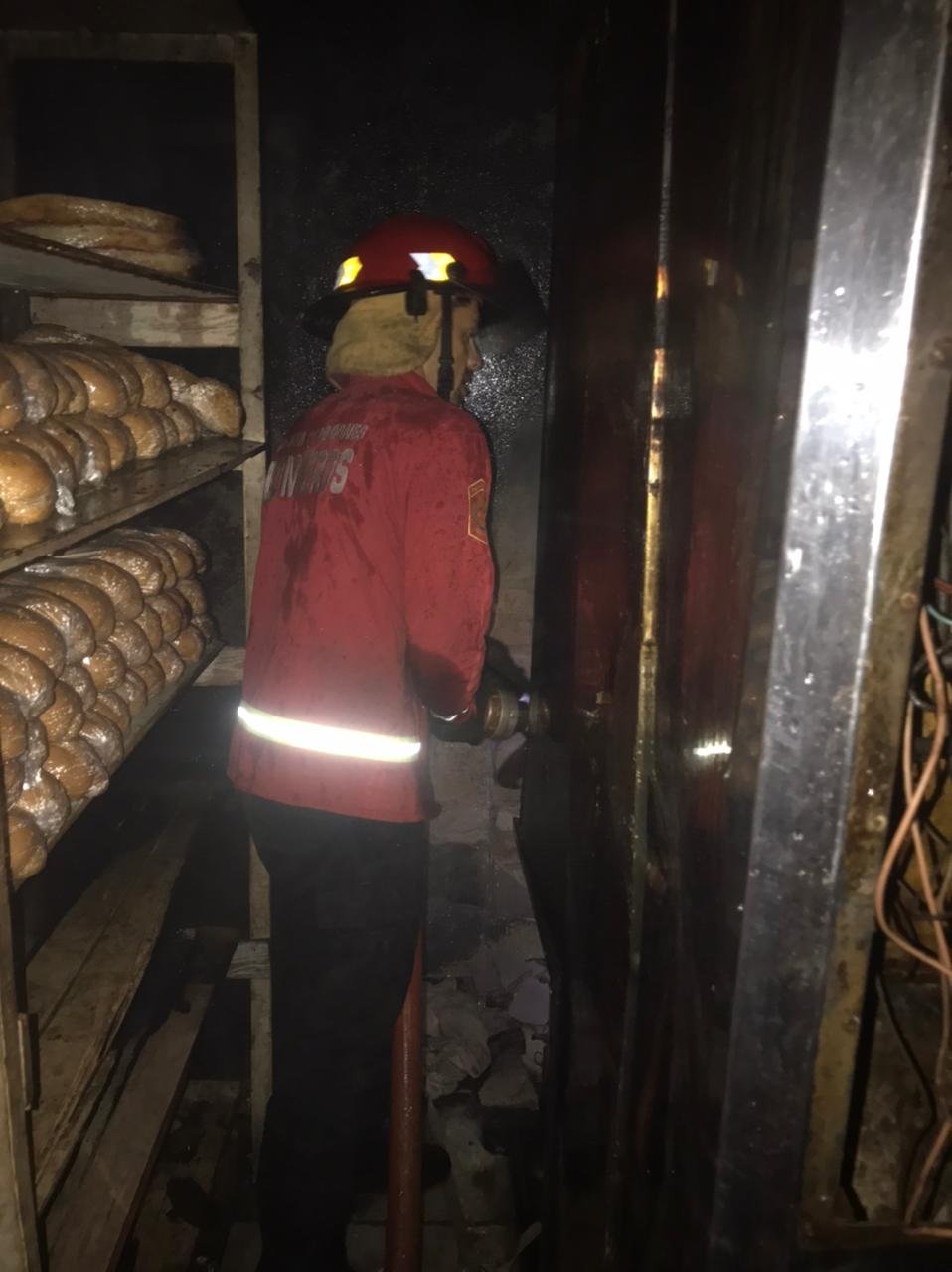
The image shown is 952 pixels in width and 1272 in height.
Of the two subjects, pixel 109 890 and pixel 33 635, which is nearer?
pixel 33 635

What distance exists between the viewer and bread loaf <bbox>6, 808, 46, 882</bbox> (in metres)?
1.53

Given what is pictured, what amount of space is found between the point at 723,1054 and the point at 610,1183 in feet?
2.77

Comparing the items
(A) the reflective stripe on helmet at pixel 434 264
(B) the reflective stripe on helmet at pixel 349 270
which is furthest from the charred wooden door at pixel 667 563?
(B) the reflective stripe on helmet at pixel 349 270

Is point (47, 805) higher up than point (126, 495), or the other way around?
point (126, 495)

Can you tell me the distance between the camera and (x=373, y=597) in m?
2.16

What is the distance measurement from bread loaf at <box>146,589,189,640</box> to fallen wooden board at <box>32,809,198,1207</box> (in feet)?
2.59

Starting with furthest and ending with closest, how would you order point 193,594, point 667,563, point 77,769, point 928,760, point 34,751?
1. point 193,594
2. point 77,769
3. point 34,751
4. point 667,563
5. point 928,760

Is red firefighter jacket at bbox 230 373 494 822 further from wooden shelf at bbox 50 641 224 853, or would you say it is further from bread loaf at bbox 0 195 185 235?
bread loaf at bbox 0 195 185 235

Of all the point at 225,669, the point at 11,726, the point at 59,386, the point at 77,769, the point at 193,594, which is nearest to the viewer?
the point at 11,726

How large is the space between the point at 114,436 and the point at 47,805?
0.95 metres

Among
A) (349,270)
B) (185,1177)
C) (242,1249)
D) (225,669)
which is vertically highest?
(349,270)

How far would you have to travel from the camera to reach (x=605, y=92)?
6.45 ft

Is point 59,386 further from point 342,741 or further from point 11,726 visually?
point 342,741

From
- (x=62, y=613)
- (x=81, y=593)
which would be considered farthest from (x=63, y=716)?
(x=81, y=593)
